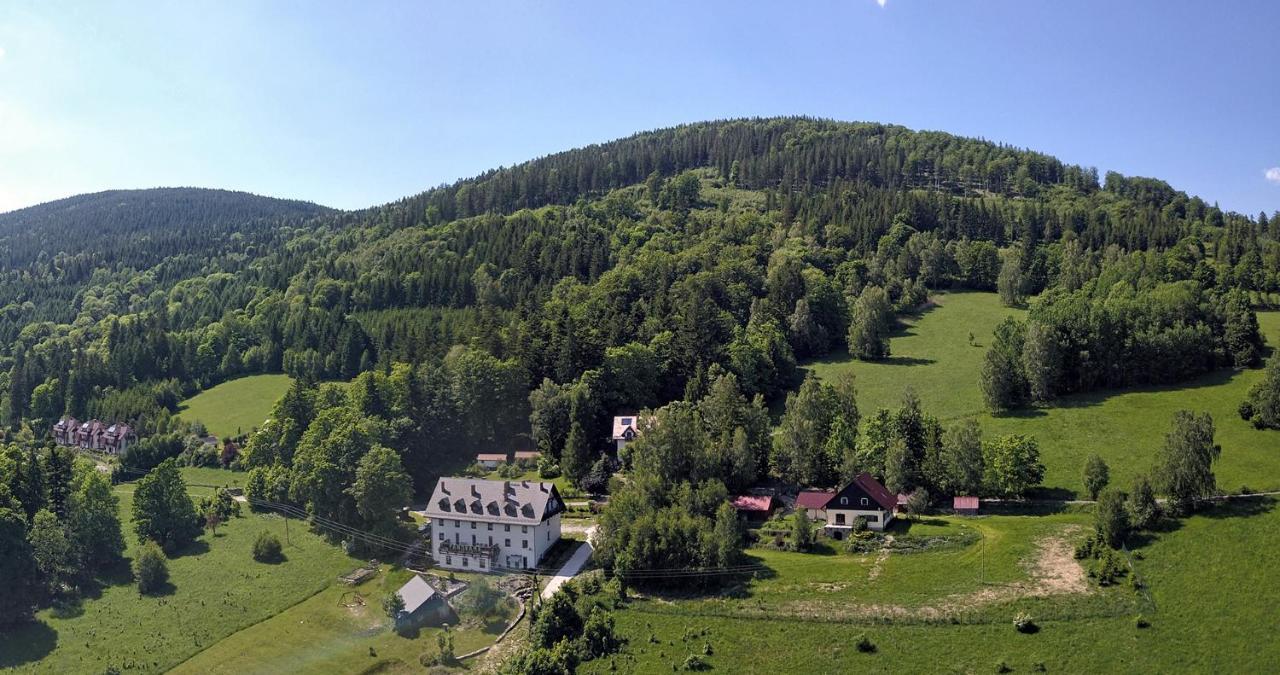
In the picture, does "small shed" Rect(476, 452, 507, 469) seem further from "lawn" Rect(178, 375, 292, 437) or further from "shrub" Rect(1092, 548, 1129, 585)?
"shrub" Rect(1092, 548, 1129, 585)

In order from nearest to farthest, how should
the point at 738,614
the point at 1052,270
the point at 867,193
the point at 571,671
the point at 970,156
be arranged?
the point at 571,671
the point at 738,614
the point at 1052,270
the point at 867,193
the point at 970,156

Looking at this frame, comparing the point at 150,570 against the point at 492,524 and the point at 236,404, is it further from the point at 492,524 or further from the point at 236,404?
the point at 236,404

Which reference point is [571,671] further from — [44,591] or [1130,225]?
[1130,225]

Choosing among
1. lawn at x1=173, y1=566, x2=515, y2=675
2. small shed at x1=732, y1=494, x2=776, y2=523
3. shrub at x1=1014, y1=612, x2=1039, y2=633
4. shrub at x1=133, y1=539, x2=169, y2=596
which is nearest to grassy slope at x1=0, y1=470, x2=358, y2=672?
shrub at x1=133, y1=539, x2=169, y2=596

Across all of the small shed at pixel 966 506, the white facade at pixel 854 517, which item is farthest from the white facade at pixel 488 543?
the small shed at pixel 966 506

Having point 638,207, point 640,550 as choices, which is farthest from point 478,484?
point 638,207

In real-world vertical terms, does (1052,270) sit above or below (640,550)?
above

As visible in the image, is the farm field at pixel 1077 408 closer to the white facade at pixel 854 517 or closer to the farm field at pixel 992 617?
the farm field at pixel 992 617
